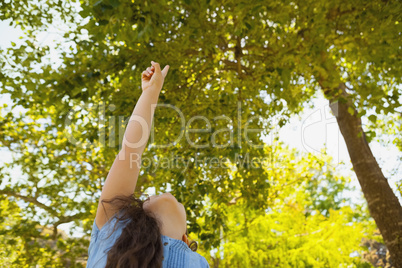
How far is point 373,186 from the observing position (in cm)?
586

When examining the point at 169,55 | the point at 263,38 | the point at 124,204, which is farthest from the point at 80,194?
the point at 124,204

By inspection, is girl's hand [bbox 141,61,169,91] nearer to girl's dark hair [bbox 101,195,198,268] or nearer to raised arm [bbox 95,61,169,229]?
raised arm [bbox 95,61,169,229]

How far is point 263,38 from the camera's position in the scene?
624 cm

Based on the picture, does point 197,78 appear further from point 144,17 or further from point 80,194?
point 80,194

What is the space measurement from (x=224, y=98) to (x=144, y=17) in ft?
7.26

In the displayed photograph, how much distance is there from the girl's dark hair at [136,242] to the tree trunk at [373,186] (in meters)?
4.12

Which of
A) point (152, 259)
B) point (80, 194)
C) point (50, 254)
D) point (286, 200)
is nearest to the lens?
point (152, 259)

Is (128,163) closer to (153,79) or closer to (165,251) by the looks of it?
(165,251)

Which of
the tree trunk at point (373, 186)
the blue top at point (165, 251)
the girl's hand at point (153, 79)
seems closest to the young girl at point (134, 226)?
the blue top at point (165, 251)

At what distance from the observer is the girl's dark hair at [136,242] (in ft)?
4.10

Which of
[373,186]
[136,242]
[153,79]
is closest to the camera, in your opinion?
[136,242]

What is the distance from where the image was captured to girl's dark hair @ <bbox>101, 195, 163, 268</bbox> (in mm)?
1250

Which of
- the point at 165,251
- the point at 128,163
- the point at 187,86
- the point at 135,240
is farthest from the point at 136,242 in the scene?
the point at 187,86

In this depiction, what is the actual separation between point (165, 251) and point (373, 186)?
17.8 feet
